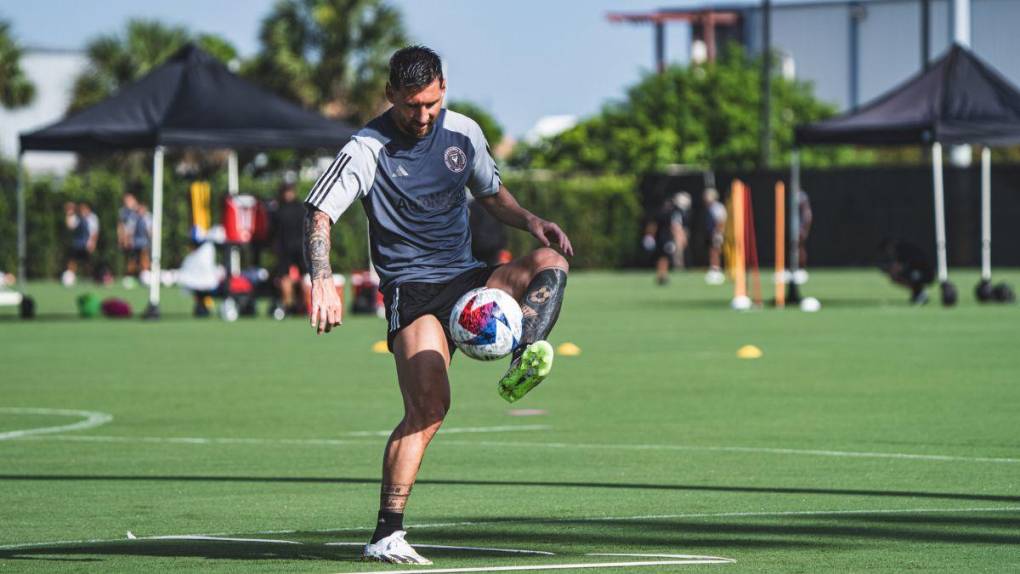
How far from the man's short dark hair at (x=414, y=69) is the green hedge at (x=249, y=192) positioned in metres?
38.6

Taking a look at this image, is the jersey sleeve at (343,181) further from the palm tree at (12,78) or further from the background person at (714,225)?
the palm tree at (12,78)

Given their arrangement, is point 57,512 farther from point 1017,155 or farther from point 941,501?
point 1017,155

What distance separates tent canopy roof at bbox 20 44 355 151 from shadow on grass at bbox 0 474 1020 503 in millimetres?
16264

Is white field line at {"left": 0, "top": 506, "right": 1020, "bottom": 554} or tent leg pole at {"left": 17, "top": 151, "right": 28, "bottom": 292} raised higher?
tent leg pole at {"left": 17, "top": 151, "right": 28, "bottom": 292}

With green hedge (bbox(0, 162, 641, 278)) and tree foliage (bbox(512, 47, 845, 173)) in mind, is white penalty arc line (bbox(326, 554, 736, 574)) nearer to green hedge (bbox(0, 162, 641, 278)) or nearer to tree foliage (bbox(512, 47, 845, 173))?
green hedge (bbox(0, 162, 641, 278))

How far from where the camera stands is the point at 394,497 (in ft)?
24.7

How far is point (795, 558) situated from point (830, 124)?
22347 millimetres

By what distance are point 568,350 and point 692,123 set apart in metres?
54.2

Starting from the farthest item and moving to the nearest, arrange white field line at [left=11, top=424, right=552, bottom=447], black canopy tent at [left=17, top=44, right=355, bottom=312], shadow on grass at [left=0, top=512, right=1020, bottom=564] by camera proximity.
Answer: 1. black canopy tent at [left=17, top=44, right=355, bottom=312]
2. white field line at [left=11, top=424, right=552, bottom=447]
3. shadow on grass at [left=0, top=512, right=1020, bottom=564]

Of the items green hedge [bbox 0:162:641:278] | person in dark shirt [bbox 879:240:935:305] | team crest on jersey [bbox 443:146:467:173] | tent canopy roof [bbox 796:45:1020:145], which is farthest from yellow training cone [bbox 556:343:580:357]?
green hedge [bbox 0:162:641:278]

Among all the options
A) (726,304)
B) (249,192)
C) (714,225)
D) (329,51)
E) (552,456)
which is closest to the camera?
(552,456)

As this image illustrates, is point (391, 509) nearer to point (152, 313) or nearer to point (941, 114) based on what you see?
point (152, 313)

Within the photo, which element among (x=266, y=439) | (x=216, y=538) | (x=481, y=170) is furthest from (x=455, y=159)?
(x=266, y=439)

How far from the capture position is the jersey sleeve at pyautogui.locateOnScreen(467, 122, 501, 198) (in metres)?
7.93
